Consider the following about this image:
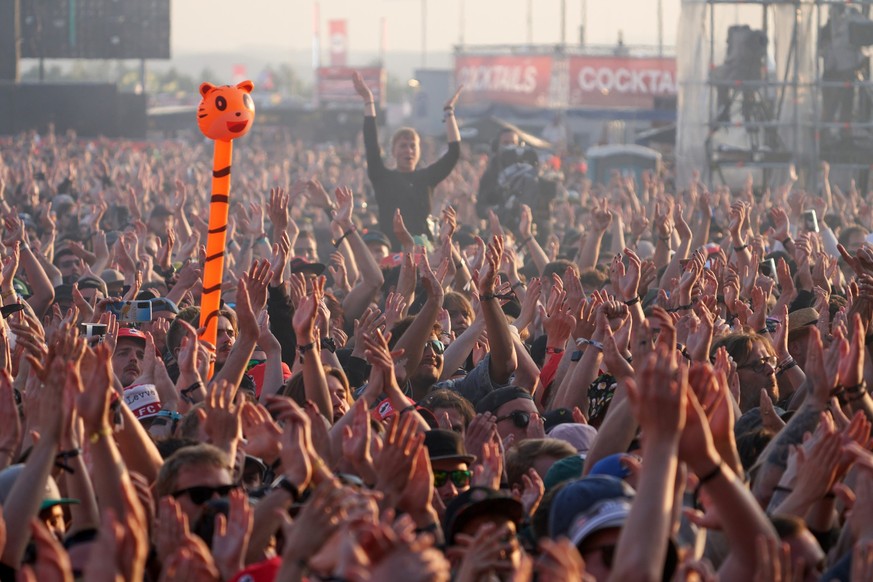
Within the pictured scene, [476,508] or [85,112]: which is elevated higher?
[85,112]

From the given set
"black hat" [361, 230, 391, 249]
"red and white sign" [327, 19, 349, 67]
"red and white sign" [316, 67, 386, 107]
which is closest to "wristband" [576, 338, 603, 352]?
"black hat" [361, 230, 391, 249]

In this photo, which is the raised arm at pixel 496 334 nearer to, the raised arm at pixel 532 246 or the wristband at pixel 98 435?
the wristband at pixel 98 435

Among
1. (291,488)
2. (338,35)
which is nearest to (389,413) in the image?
(291,488)

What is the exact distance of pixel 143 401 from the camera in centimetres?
634

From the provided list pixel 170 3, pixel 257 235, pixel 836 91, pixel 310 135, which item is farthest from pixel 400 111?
pixel 257 235

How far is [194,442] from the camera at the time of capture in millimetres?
5227

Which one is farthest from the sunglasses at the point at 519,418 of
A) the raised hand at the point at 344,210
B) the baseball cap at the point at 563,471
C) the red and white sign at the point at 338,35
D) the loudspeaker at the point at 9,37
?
the red and white sign at the point at 338,35

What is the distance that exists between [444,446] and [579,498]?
0.94 meters

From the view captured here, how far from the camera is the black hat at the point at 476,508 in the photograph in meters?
4.53

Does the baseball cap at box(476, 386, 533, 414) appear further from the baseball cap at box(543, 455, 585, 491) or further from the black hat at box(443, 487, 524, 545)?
the black hat at box(443, 487, 524, 545)

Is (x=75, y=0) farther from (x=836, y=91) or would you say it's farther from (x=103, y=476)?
(x=103, y=476)

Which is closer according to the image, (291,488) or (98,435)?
(291,488)

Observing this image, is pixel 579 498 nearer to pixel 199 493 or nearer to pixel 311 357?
pixel 199 493

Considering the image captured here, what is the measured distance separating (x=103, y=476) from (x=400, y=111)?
89095 millimetres
